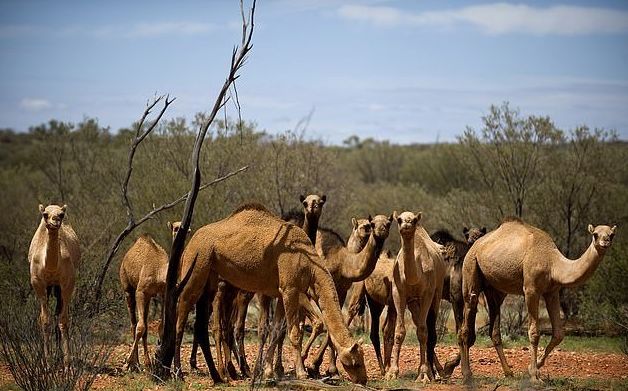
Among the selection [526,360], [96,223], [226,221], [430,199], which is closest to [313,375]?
[226,221]

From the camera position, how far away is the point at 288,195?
1096 inches

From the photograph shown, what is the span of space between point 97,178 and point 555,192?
15.0 metres

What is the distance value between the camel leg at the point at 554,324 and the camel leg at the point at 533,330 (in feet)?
0.48

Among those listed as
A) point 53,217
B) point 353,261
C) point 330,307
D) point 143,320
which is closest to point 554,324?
point 353,261

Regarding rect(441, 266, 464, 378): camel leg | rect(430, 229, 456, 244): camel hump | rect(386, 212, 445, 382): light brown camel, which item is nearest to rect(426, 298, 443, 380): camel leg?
rect(386, 212, 445, 382): light brown camel

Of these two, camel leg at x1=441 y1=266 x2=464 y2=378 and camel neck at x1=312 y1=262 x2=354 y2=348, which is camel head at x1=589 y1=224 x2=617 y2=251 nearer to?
camel leg at x1=441 y1=266 x2=464 y2=378

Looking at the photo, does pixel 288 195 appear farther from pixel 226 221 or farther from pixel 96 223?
pixel 226 221

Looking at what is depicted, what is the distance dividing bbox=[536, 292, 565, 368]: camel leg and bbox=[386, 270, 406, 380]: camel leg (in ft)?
6.09

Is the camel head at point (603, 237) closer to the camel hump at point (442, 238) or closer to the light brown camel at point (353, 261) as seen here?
the light brown camel at point (353, 261)

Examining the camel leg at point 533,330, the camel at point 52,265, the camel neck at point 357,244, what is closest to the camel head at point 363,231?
the camel neck at point 357,244

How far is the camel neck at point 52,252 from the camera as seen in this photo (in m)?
13.6

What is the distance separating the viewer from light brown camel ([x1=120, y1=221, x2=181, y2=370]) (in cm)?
1422

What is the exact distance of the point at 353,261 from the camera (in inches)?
533

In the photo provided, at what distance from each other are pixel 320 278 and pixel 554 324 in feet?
11.2
